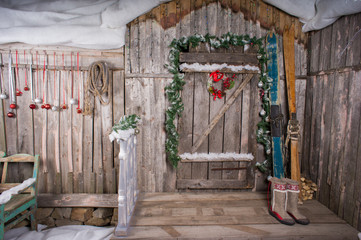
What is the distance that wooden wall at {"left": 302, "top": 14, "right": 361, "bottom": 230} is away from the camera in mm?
2490

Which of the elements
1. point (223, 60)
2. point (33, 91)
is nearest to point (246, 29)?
point (223, 60)

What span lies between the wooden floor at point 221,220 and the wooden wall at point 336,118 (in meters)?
0.30

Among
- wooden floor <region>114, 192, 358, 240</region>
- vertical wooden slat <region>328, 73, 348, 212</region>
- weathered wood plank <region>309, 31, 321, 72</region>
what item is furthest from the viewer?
weathered wood plank <region>309, 31, 321, 72</region>

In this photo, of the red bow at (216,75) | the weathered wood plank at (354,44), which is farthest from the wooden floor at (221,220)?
the weathered wood plank at (354,44)

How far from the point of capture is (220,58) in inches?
124

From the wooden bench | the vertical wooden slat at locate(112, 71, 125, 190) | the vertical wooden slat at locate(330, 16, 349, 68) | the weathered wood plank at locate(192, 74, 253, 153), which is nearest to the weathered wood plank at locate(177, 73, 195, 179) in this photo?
the weathered wood plank at locate(192, 74, 253, 153)

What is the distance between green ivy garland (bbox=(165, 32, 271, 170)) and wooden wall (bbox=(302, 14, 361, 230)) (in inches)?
25.6

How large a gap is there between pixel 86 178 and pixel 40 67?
1.73 m

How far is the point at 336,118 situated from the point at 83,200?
11.9ft

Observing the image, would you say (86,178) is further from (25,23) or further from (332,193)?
(332,193)

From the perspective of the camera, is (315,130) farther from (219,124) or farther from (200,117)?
(200,117)

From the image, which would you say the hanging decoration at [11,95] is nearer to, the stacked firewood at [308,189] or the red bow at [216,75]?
the red bow at [216,75]

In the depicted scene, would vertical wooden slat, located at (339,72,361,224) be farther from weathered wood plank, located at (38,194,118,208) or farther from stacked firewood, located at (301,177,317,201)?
weathered wood plank, located at (38,194,118,208)

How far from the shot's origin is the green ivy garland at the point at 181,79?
312 cm
